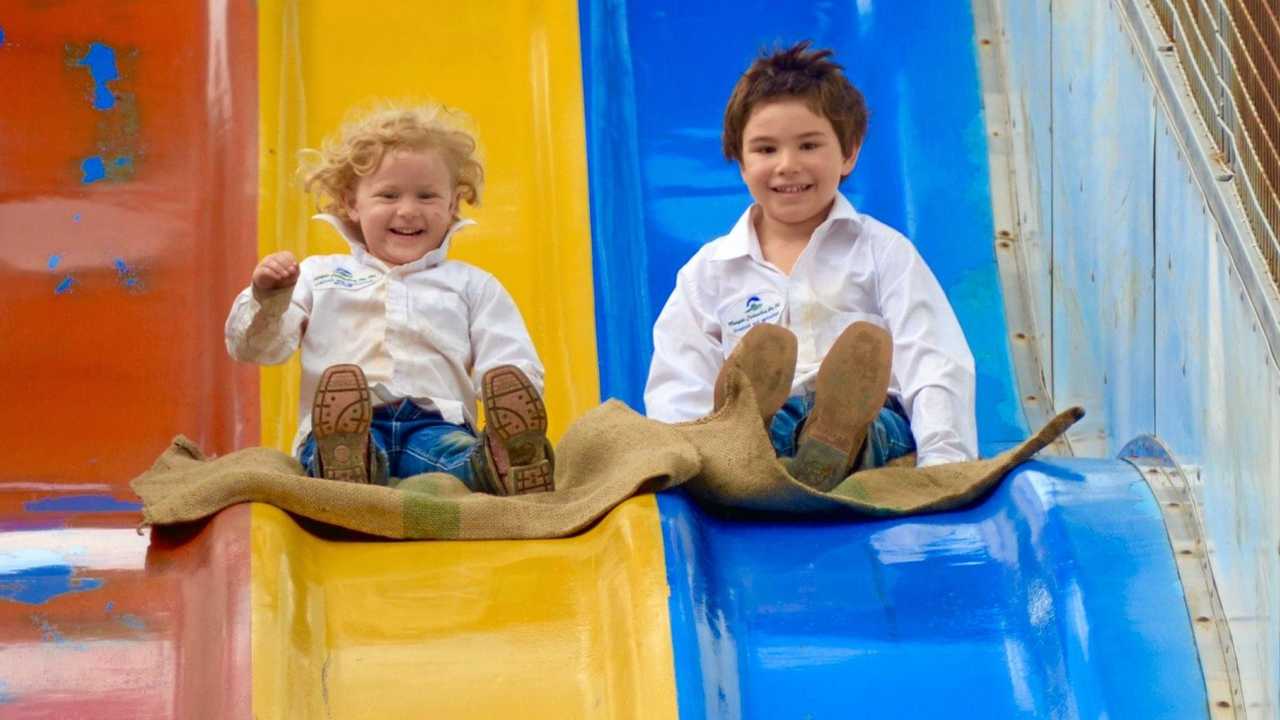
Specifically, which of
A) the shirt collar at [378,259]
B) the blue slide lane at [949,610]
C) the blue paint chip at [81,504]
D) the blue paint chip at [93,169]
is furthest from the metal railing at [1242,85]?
the blue paint chip at [93,169]

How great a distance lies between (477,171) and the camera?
113 inches

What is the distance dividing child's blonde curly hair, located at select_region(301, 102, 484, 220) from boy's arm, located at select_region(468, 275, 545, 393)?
6.9 inches

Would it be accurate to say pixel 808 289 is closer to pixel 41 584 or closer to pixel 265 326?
pixel 265 326

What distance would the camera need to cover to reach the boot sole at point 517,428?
2268 mm

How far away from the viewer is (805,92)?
283 centimetres

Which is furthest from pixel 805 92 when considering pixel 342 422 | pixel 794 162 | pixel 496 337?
pixel 342 422

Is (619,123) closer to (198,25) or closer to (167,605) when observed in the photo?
(198,25)

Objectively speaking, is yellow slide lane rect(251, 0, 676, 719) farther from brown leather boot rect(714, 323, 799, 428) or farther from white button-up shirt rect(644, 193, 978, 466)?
white button-up shirt rect(644, 193, 978, 466)

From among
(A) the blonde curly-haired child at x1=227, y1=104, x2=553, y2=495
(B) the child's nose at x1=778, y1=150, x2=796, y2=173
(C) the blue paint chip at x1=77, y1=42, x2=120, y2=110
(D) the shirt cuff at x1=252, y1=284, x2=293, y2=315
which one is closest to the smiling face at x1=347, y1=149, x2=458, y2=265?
(A) the blonde curly-haired child at x1=227, y1=104, x2=553, y2=495

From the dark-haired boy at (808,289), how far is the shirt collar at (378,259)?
1.10ft

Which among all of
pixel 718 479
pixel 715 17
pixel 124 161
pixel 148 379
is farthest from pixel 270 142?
pixel 718 479

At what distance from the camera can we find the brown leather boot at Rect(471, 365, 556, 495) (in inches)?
89.3

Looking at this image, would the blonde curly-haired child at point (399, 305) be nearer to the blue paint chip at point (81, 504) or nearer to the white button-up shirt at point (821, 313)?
the white button-up shirt at point (821, 313)

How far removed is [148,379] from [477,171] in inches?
26.1
